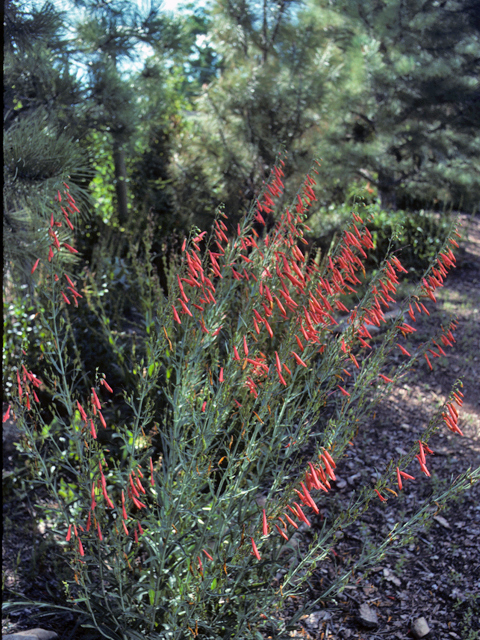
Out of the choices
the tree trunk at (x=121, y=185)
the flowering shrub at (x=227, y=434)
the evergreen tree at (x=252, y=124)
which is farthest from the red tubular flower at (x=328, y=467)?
the tree trunk at (x=121, y=185)

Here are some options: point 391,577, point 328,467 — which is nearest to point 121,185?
point 391,577

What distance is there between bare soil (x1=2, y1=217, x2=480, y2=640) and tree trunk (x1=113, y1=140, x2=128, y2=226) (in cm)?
379

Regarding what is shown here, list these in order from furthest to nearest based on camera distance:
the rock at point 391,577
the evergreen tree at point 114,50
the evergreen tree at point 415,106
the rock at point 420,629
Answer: the evergreen tree at point 415,106
the evergreen tree at point 114,50
the rock at point 391,577
the rock at point 420,629

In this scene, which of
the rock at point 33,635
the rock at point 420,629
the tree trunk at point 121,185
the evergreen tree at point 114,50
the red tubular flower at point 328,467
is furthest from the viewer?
the tree trunk at point 121,185

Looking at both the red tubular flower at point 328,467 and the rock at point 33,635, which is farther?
the rock at point 33,635

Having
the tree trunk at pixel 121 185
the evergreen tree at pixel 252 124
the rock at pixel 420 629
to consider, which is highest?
the evergreen tree at pixel 252 124

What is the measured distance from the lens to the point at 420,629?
2016 millimetres

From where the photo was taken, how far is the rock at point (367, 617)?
81.3 inches

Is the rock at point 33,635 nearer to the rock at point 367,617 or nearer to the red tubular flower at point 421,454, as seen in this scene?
the rock at point 367,617

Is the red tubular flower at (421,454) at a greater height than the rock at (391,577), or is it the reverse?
the red tubular flower at (421,454)

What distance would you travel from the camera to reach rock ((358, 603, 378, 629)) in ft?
6.77

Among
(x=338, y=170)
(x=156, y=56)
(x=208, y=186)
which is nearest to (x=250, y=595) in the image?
(x=208, y=186)

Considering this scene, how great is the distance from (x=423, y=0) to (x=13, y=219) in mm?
7831

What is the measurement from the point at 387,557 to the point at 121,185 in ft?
17.4
